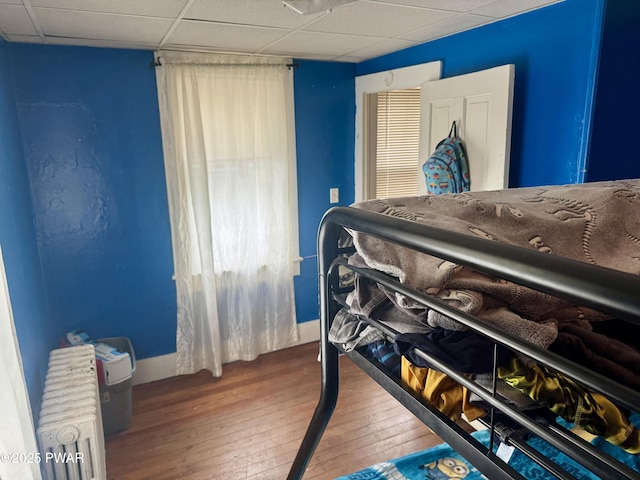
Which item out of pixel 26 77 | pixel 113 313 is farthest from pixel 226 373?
pixel 26 77

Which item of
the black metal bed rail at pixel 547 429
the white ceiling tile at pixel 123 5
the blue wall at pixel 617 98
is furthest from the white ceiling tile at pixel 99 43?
the black metal bed rail at pixel 547 429

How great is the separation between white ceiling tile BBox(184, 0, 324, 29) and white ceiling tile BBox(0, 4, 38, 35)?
68 centimetres

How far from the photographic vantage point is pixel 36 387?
190 cm

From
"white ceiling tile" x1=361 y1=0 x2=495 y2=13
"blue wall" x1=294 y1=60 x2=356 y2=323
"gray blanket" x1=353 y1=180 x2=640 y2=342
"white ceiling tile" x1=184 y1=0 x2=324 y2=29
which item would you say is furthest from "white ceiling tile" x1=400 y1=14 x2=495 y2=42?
"gray blanket" x1=353 y1=180 x2=640 y2=342

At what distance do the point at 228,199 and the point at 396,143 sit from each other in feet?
5.26

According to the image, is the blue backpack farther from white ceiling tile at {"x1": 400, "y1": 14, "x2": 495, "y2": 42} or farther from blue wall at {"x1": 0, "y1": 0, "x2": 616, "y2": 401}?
white ceiling tile at {"x1": 400, "y1": 14, "x2": 495, "y2": 42}

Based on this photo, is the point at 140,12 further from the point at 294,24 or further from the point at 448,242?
the point at 448,242

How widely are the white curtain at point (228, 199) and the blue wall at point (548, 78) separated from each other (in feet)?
4.57

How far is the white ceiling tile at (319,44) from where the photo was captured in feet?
8.02

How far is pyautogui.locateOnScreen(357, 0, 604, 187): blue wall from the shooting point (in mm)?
1854

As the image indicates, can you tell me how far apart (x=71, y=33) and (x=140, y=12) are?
0.60 metres

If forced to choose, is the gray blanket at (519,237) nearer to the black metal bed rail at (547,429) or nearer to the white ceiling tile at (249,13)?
the black metal bed rail at (547,429)

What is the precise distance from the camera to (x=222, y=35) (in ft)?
7.75

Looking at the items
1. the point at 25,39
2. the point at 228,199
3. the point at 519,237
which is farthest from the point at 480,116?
the point at 25,39
